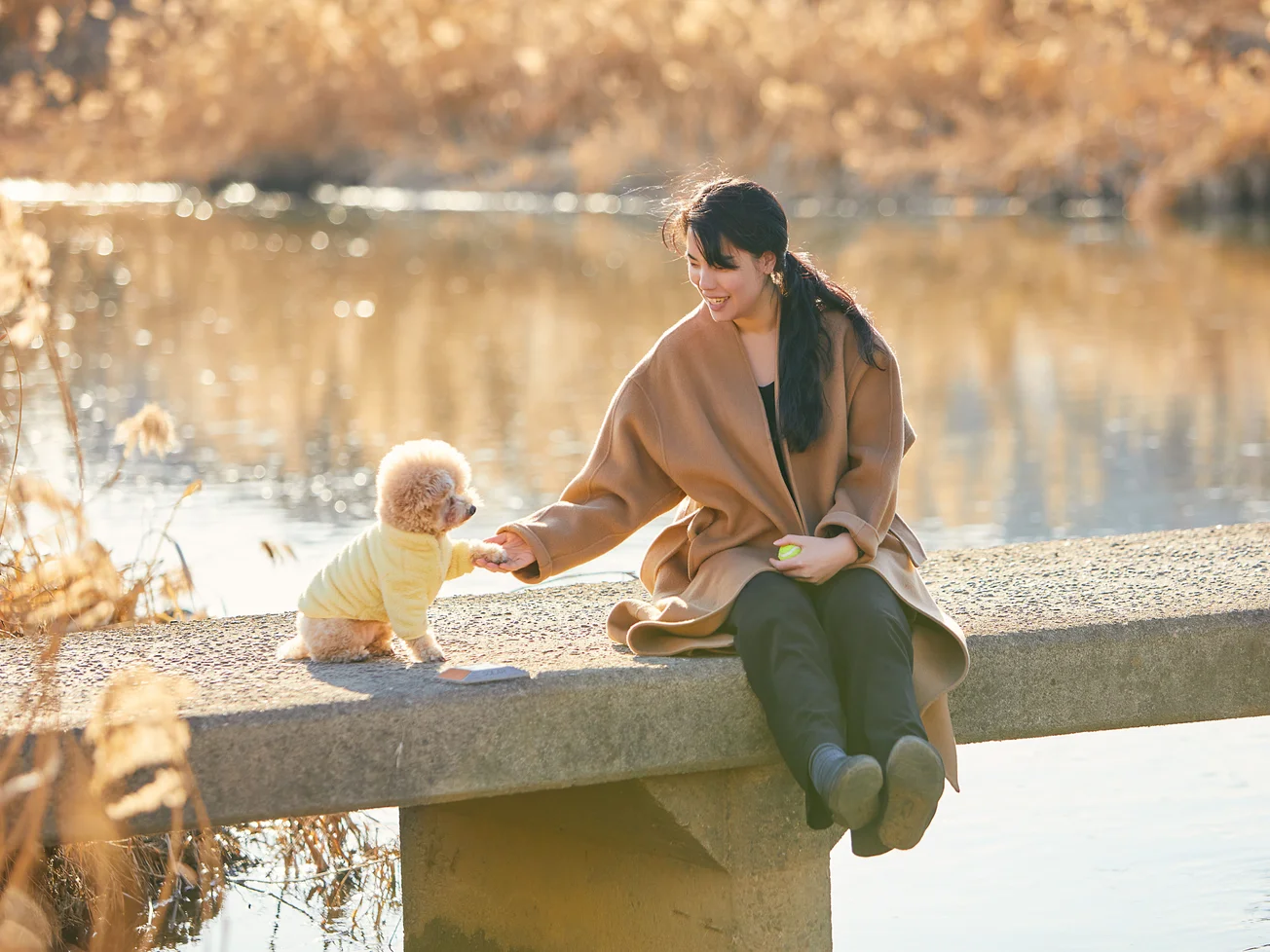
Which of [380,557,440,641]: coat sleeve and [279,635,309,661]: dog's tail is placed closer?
[380,557,440,641]: coat sleeve

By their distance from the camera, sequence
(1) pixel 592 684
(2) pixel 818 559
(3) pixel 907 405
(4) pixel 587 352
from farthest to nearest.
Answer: (4) pixel 587 352
(3) pixel 907 405
(2) pixel 818 559
(1) pixel 592 684

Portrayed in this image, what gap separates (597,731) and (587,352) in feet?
26.1

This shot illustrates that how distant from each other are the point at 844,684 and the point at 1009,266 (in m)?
11.9

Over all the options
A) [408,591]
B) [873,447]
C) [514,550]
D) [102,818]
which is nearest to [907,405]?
[873,447]

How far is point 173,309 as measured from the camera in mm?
12883

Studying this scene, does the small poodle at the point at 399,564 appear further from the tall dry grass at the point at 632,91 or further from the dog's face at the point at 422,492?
the tall dry grass at the point at 632,91

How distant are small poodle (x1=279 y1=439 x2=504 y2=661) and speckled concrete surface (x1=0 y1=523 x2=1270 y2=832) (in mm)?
64

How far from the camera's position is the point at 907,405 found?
9562 mm

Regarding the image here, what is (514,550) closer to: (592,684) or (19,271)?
(592,684)

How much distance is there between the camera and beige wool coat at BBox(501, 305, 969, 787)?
3621mm

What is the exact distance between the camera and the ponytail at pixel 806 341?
12.0ft

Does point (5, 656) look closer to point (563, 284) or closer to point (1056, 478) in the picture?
point (1056, 478)

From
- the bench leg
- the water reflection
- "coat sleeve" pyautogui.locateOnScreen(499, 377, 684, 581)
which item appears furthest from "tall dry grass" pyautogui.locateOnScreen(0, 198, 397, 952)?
the water reflection

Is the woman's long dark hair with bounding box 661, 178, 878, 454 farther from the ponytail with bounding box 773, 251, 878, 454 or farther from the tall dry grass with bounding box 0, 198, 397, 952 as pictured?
the tall dry grass with bounding box 0, 198, 397, 952
